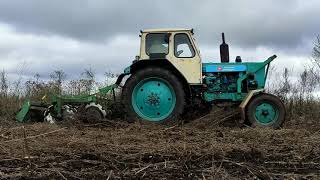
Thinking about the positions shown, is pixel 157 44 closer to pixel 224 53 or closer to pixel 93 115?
pixel 224 53

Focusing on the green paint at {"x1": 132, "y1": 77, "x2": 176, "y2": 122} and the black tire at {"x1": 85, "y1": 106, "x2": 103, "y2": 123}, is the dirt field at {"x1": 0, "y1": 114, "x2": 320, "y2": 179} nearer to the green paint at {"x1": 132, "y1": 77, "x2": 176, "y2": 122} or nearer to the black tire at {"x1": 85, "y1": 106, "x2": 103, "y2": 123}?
the black tire at {"x1": 85, "y1": 106, "x2": 103, "y2": 123}

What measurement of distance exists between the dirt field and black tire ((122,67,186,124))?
5.16 feet

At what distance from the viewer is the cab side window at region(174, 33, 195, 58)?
11.5m

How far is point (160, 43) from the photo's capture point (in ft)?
38.0

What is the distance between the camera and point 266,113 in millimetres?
11172

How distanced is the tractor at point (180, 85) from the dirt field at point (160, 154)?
158 cm

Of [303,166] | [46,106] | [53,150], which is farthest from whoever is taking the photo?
[46,106]

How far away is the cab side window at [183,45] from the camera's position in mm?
11461

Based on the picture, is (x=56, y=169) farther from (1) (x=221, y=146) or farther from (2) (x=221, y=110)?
(2) (x=221, y=110)

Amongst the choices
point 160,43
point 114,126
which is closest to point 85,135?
point 114,126

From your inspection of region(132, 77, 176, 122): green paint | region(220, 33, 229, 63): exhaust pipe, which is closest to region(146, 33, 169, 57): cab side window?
region(132, 77, 176, 122): green paint

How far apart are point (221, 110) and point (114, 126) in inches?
97.1

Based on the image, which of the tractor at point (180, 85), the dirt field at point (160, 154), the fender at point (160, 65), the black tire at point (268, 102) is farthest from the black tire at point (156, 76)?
the dirt field at point (160, 154)

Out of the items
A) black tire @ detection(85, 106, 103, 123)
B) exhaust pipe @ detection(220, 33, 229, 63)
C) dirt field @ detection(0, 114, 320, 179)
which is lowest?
dirt field @ detection(0, 114, 320, 179)
